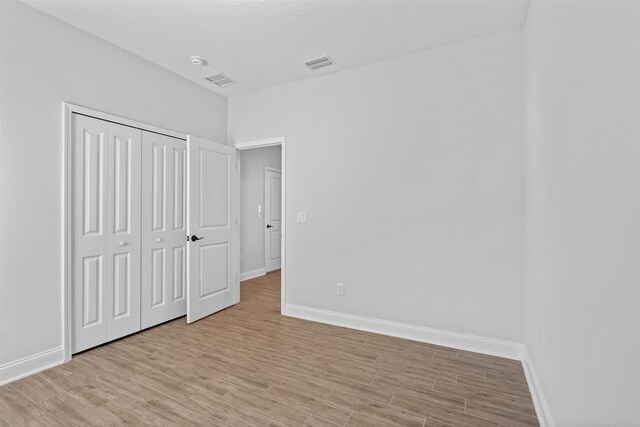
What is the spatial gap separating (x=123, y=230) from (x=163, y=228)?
0.44m

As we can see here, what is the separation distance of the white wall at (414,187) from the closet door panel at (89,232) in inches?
72.9

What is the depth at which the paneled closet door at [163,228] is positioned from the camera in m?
3.23

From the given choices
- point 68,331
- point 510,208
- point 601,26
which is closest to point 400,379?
point 510,208

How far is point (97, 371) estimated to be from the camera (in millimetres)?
2391

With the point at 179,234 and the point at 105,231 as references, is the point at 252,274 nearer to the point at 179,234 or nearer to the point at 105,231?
the point at 179,234

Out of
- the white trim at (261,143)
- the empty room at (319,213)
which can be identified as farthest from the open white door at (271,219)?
the empty room at (319,213)

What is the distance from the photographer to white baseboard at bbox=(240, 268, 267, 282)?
5.52 meters

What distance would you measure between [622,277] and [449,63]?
2584 mm

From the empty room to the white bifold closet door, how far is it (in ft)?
0.06

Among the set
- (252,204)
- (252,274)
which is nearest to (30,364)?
(252,274)

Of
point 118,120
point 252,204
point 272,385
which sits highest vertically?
point 118,120

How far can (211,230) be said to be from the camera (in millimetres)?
3723

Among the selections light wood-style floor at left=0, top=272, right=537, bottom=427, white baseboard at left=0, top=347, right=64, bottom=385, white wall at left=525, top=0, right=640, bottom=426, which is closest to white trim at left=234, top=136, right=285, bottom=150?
light wood-style floor at left=0, top=272, right=537, bottom=427

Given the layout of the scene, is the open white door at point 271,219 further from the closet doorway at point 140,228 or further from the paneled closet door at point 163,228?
the paneled closet door at point 163,228
